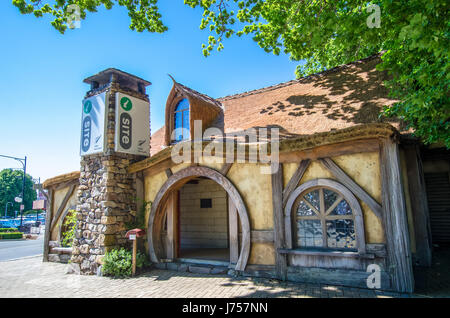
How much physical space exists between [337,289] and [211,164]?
3648 millimetres

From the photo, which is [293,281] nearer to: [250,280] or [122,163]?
[250,280]

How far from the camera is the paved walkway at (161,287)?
4.82m

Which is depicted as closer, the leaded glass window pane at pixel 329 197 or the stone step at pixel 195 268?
the leaded glass window pane at pixel 329 197

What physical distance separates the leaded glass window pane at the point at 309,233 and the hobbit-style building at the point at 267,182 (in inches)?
0.8

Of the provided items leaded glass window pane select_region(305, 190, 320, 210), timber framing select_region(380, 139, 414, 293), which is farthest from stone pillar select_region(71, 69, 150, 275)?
timber framing select_region(380, 139, 414, 293)

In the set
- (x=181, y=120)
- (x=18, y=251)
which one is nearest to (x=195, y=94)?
(x=181, y=120)

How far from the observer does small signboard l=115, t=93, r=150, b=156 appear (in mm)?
7551

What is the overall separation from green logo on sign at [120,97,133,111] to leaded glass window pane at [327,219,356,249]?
19.5ft

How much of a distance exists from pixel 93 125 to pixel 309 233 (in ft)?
20.7

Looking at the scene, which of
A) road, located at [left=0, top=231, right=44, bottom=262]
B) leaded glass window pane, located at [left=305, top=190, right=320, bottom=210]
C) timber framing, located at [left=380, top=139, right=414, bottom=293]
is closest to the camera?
timber framing, located at [left=380, top=139, right=414, bottom=293]

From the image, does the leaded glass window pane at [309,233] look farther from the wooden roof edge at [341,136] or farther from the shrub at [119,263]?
the shrub at [119,263]

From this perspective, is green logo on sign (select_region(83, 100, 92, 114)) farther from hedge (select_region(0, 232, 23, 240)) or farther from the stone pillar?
hedge (select_region(0, 232, 23, 240))

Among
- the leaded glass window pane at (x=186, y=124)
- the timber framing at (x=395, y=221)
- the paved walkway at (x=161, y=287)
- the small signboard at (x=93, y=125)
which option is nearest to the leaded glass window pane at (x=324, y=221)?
the timber framing at (x=395, y=221)
